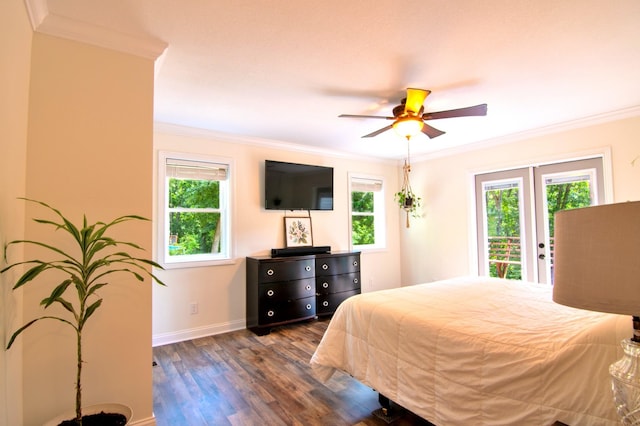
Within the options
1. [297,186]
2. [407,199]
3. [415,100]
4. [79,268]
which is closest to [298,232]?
[297,186]

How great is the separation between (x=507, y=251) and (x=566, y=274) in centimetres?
381

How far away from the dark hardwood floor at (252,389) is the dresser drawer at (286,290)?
501 mm

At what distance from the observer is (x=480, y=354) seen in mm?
1579

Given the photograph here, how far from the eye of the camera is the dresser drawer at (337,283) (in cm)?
417

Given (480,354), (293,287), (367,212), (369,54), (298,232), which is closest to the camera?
(480,354)

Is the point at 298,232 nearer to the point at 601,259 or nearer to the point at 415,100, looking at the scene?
the point at 415,100

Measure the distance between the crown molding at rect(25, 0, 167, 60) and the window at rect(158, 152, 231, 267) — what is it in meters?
1.70

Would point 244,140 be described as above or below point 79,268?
above

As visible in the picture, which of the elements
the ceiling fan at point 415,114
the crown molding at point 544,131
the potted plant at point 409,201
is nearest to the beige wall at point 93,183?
the ceiling fan at point 415,114

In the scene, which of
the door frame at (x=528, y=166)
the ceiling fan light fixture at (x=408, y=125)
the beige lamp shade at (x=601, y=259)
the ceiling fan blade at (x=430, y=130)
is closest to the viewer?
the beige lamp shade at (x=601, y=259)

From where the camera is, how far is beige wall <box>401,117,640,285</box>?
325 cm

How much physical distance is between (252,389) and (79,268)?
5.01 ft

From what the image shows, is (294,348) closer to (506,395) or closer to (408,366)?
(408,366)

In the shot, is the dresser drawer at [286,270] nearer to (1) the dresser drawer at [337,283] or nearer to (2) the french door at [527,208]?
(1) the dresser drawer at [337,283]
